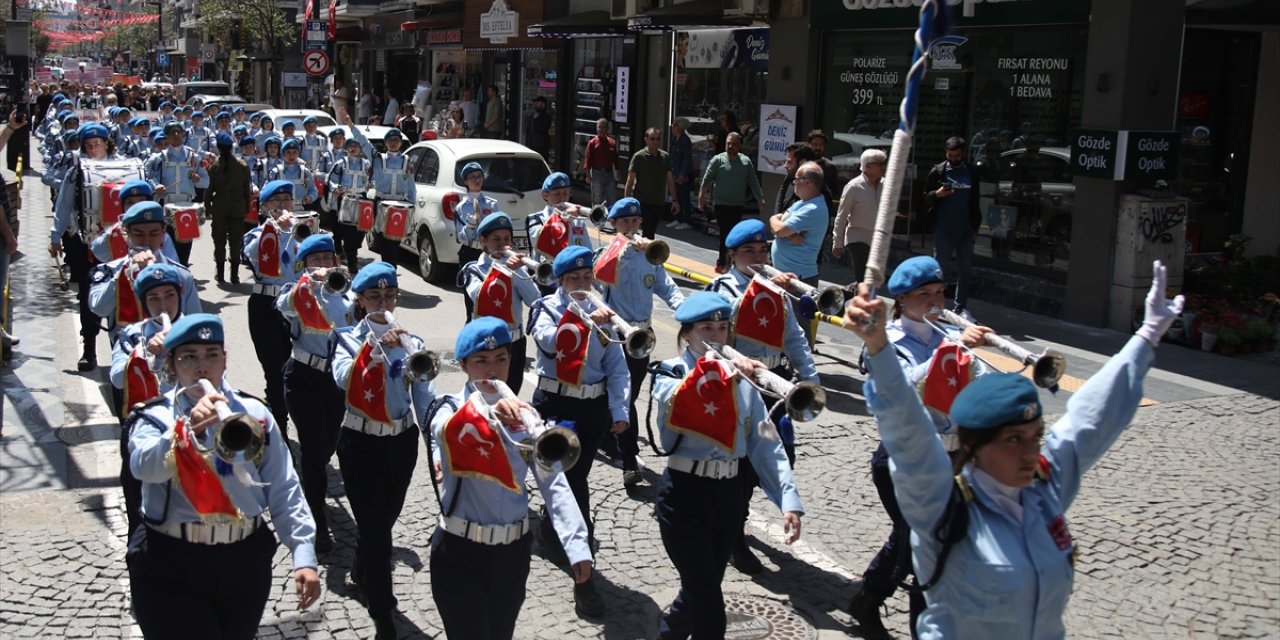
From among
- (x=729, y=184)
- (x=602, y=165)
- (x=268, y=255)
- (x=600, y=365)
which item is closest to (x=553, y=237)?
(x=268, y=255)

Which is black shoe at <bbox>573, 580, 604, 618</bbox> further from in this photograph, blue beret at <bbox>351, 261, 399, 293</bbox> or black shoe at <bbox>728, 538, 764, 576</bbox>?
blue beret at <bbox>351, 261, 399, 293</bbox>

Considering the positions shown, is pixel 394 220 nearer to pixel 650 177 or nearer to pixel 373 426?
pixel 650 177

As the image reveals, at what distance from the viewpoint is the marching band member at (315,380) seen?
7.23 meters

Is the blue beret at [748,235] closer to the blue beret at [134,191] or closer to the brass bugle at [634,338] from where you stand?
the brass bugle at [634,338]

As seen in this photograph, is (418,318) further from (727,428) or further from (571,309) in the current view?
(727,428)

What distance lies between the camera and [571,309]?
7.21 meters

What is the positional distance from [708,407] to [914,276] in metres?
1.43

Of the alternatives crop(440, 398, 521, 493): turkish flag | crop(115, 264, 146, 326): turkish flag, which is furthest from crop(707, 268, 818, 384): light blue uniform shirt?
crop(115, 264, 146, 326): turkish flag

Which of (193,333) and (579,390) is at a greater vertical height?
(193,333)

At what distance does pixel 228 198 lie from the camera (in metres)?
15.8

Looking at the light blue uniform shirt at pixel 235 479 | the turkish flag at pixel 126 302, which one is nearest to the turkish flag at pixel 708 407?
the light blue uniform shirt at pixel 235 479

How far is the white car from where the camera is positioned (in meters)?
16.1

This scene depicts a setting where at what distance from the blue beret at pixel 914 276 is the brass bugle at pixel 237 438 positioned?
3.24 metres

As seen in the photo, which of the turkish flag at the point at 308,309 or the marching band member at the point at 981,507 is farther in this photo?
the turkish flag at the point at 308,309
